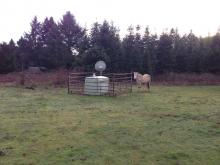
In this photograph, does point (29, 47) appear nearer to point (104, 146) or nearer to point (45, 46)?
point (45, 46)

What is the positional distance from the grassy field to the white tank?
4.41m

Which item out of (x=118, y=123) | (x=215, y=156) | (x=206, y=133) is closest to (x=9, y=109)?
(x=118, y=123)

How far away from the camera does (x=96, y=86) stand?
17.2 meters

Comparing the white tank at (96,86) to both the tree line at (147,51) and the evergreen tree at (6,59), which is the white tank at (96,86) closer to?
the tree line at (147,51)

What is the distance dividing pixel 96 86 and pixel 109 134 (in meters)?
9.49

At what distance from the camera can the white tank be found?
17172 mm

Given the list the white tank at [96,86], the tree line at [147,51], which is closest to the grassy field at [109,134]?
the white tank at [96,86]

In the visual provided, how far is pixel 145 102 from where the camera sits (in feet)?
46.0

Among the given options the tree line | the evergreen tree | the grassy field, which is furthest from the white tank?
the evergreen tree

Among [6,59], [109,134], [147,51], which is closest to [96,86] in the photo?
[109,134]

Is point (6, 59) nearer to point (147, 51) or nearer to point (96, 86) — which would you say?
point (147, 51)

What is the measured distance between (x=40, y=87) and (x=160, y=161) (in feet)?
51.5

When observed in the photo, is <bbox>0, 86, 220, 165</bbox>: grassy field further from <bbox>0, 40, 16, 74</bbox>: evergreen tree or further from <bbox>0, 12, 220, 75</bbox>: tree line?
<bbox>0, 40, 16, 74</bbox>: evergreen tree

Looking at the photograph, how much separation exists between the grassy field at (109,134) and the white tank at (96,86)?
441cm
